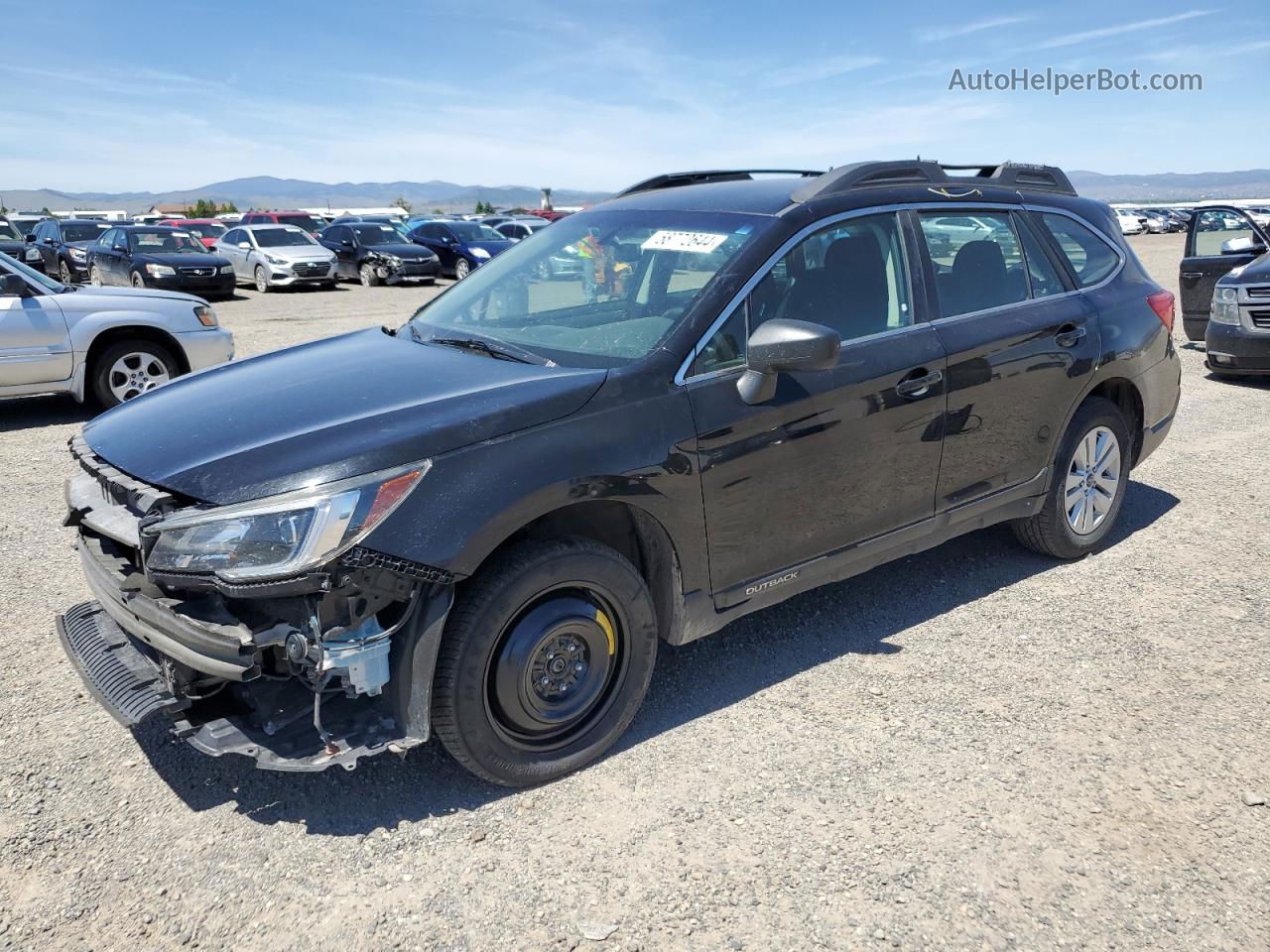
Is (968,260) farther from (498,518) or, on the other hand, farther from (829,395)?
(498,518)

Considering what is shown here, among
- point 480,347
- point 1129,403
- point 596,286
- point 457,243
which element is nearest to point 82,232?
point 457,243

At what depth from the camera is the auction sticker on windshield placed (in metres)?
3.71

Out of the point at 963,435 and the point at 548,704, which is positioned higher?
the point at 963,435

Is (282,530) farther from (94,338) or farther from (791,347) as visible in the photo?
(94,338)

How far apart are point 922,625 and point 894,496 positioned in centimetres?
73

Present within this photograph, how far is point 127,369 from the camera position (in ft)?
28.2

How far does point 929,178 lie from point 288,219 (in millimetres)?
31049

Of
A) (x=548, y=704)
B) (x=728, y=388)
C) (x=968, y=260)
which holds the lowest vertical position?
(x=548, y=704)

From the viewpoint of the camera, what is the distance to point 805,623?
4.36m

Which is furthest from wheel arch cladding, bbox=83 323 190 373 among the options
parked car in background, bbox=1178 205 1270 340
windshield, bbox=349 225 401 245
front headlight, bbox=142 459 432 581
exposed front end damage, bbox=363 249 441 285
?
windshield, bbox=349 225 401 245

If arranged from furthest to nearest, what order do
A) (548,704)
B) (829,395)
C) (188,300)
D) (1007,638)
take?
(188,300)
(1007,638)
(829,395)
(548,704)

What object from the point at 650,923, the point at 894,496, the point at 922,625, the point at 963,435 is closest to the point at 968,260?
the point at 963,435

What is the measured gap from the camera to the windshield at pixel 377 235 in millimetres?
24516

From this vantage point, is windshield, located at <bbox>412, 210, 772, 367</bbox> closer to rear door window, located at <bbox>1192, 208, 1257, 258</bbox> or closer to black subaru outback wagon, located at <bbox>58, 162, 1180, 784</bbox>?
black subaru outback wagon, located at <bbox>58, 162, 1180, 784</bbox>
